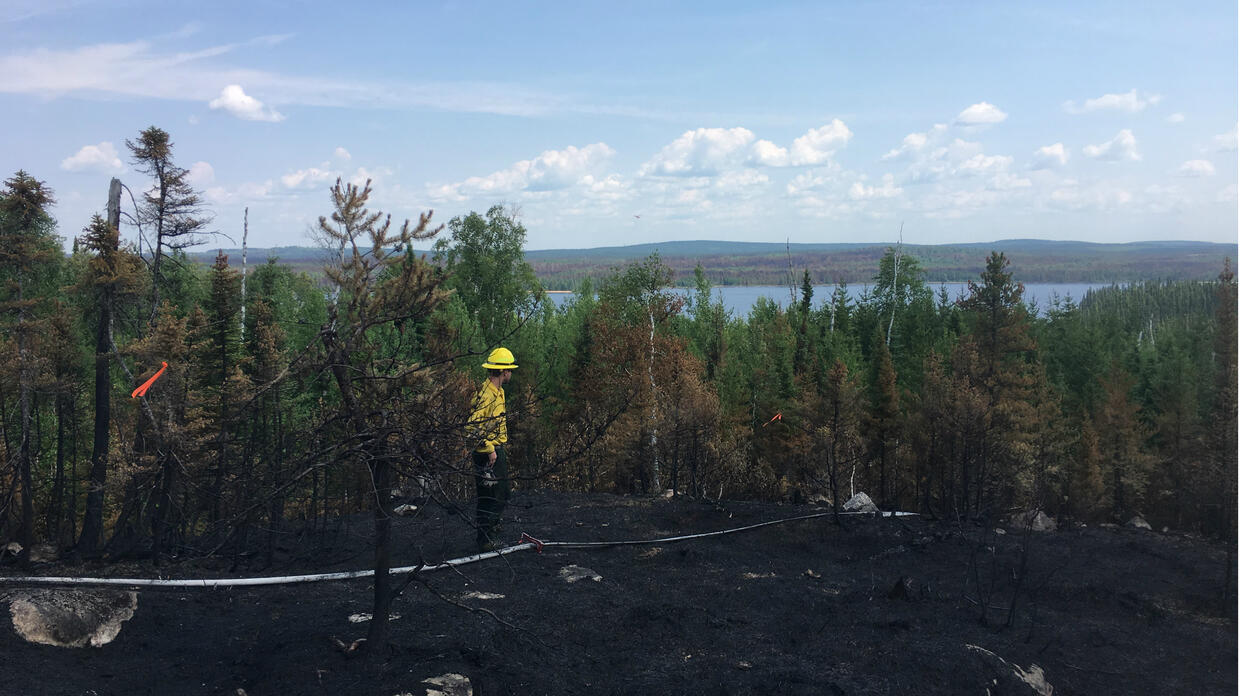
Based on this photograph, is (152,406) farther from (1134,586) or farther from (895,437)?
(895,437)

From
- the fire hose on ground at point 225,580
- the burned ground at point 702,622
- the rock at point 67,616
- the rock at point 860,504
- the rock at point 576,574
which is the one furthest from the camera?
the rock at point 860,504

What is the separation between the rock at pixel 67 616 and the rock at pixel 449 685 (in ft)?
8.83

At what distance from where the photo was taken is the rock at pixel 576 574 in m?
8.23

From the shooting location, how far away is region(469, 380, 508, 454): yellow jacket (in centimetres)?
516

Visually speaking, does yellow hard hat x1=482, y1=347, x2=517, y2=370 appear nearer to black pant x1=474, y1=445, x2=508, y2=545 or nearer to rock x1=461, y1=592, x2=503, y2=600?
black pant x1=474, y1=445, x2=508, y2=545

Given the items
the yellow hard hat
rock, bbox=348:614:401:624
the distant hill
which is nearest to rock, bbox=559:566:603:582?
rock, bbox=348:614:401:624

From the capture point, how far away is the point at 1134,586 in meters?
8.67

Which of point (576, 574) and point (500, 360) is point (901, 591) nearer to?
point (576, 574)

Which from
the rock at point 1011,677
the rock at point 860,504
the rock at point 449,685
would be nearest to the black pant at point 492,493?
the rock at point 449,685

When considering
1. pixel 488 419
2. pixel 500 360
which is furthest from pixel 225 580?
pixel 488 419

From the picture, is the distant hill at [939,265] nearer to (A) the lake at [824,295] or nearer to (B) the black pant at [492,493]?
(A) the lake at [824,295]

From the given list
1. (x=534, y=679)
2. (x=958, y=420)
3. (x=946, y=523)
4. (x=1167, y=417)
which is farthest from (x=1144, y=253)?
(x=534, y=679)

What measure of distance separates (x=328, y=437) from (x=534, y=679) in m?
2.13

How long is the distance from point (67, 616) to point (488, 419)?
376 centimetres
